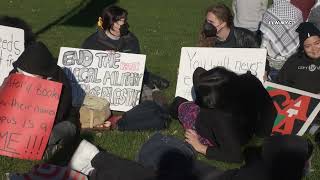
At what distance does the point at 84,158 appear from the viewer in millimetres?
5863

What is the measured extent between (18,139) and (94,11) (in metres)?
11.5

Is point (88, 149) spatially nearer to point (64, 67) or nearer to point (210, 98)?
point (210, 98)

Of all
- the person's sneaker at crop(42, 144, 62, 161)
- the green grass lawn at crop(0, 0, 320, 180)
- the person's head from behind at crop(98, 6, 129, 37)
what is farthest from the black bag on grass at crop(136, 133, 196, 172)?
the person's head from behind at crop(98, 6, 129, 37)

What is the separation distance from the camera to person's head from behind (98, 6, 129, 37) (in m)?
8.53

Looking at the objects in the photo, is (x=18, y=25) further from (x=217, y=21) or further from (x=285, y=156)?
(x=285, y=156)

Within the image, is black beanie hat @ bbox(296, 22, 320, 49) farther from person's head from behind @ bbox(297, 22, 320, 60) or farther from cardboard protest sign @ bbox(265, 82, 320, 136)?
cardboard protest sign @ bbox(265, 82, 320, 136)

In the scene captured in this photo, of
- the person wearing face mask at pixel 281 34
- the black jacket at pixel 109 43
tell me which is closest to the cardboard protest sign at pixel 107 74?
the black jacket at pixel 109 43

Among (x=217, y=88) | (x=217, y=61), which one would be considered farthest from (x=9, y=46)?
(x=217, y=88)

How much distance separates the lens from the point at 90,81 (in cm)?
851

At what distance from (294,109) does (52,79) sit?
2871 mm

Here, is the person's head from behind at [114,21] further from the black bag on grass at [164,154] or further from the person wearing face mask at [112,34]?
the black bag on grass at [164,154]

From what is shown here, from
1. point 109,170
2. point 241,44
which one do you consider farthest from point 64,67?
point 109,170

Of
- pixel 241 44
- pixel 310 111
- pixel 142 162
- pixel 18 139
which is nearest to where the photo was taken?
pixel 142 162

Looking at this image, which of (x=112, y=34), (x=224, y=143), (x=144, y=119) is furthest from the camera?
(x=112, y=34)
